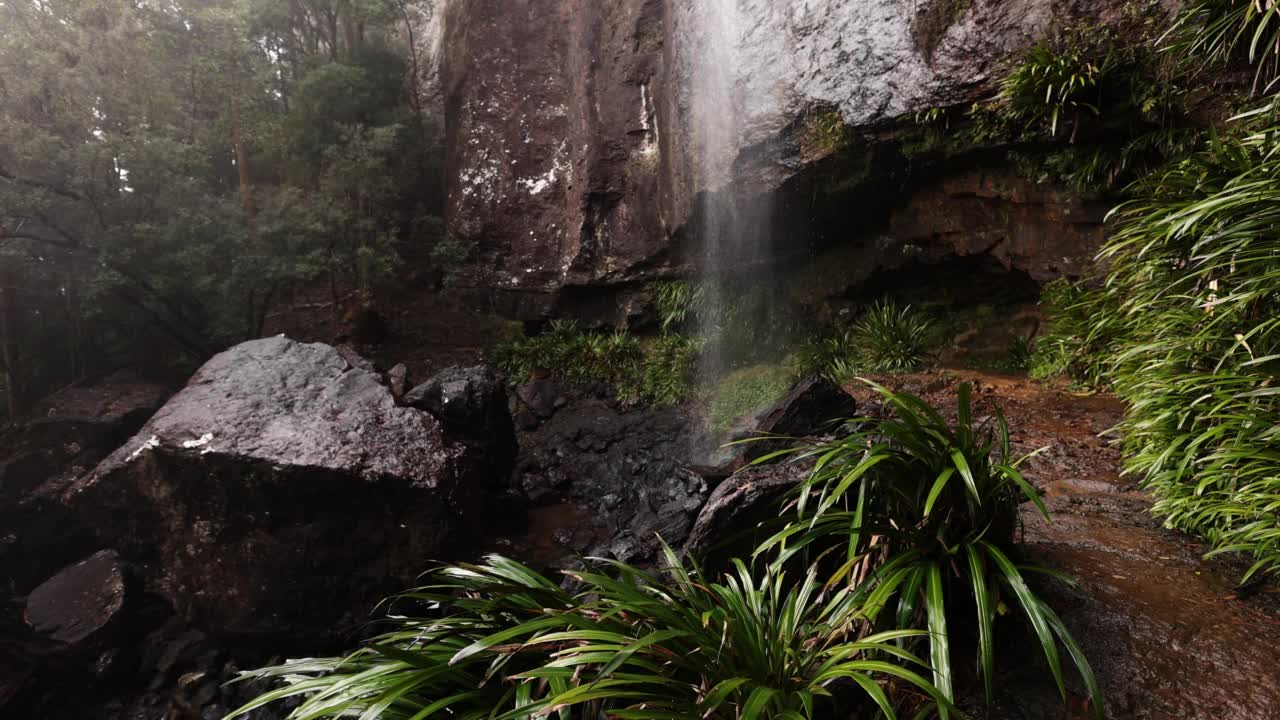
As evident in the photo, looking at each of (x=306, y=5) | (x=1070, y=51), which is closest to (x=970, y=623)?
(x=1070, y=51)

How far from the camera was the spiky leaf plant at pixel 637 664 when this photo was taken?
1.53 metres

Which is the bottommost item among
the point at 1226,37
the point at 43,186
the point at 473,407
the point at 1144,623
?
the point at 1144,623

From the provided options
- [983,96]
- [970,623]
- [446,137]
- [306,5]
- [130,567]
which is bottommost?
[130,567]

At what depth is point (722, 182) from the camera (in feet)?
24.7

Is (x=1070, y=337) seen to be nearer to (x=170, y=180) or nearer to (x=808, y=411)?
(x=808, y=411)

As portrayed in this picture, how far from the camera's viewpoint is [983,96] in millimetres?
5508

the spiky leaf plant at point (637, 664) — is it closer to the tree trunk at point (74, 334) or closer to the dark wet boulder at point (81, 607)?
the dark wet boulder at point (81, 607)

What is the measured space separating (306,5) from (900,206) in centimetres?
998

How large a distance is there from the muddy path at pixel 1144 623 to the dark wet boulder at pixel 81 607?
5.68 m

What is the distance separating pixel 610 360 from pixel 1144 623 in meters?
7.30

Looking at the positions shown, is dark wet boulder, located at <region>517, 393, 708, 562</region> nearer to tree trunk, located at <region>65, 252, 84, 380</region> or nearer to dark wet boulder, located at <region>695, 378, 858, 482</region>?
dark wet boulder, located at <region>695, 378, 858, 482</region>

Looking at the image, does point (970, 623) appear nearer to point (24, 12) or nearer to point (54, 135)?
point (54, 135)

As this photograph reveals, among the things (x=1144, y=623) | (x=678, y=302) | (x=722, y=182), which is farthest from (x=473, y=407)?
(x=1144, y=623)

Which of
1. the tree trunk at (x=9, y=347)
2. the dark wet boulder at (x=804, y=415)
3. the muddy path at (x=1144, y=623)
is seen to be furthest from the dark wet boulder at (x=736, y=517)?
the tree trunk at (x=9, y=347)
